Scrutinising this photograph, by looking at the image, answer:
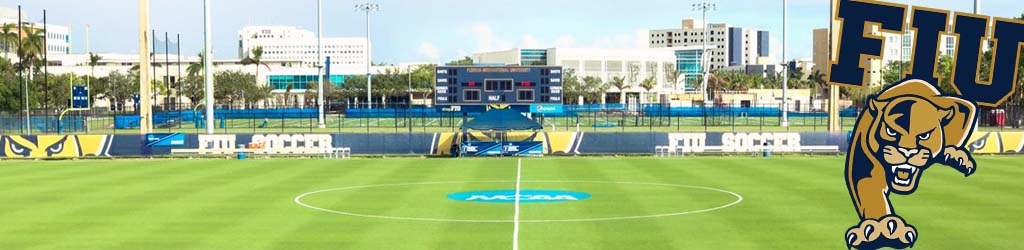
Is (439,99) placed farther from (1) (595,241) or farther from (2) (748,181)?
(1) (595,241)

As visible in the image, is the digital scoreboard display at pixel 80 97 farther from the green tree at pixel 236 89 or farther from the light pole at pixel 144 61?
the green tree at pixel 236 89

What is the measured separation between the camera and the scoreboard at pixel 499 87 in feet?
196

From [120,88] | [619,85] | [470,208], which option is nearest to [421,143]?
[470,208]

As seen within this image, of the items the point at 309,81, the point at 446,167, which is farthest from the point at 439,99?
the point at 309,81

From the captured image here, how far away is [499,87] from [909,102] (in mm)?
45237

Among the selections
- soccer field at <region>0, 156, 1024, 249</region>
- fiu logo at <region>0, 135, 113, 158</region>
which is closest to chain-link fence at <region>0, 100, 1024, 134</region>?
fiu logo at <region>0, 135, 113, 158</region>

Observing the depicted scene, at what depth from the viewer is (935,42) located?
50.0 ft

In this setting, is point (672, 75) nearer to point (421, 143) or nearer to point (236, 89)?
point (236, 89)

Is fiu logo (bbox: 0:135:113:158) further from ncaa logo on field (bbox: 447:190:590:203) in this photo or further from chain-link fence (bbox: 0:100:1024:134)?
ncaa logo on field (bbox: 447:190:590:203)

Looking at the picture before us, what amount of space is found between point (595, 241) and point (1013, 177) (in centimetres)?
2117

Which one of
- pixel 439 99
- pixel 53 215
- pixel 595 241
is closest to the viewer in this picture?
pixel 595 241

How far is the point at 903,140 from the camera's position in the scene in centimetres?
1499

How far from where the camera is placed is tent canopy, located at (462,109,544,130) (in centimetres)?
5019

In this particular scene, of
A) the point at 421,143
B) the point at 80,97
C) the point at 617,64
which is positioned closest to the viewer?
the point at 421,143
